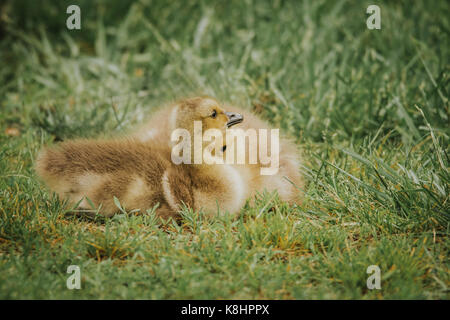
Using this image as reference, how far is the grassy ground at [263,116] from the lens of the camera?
2.06m

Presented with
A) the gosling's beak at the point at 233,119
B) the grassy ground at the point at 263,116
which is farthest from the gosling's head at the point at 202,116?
the grassy ground at the point at 263,116

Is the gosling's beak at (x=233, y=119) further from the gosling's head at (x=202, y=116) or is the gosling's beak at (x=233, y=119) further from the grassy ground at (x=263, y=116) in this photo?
the grassy ground at (x=263, y=116)

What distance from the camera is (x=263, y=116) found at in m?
3.49

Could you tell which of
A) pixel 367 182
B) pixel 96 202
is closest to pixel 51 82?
pixel 96 202

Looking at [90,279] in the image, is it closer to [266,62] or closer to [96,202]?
[96,202]

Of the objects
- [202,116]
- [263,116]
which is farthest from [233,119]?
[263,116]

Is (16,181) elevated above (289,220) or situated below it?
above

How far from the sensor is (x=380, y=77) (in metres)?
3.62

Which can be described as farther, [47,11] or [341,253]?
[47,11]

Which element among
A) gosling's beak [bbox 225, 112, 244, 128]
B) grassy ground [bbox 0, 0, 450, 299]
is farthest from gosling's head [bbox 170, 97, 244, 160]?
grassy ground [bbox 0, 0, 450, 299]

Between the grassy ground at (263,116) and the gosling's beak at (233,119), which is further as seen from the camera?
the gosling's beak at (233,119)
